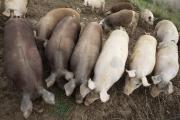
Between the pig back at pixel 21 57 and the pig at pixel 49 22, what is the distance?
0.22 m

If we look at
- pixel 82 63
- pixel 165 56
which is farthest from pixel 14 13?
pixel 165 56

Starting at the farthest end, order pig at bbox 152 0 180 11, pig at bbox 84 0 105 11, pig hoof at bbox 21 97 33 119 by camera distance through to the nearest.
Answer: pig at bbox 152 0 180 11 < pig at bbox 84 0 105 11 < pig hoof at bbox 21 97 33 119

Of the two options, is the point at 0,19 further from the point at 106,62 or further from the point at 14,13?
the point at 106,62

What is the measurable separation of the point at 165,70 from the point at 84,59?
44.2 inches

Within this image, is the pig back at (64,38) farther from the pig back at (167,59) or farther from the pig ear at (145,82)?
the pig back at (167,59)

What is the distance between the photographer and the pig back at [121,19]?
21.6ft

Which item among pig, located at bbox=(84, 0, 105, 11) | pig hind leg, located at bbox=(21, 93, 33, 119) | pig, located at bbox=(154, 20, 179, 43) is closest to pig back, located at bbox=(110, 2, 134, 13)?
pig, located at bbox=(84, 0, 105, 11)

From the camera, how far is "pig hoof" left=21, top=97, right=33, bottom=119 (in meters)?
4.64

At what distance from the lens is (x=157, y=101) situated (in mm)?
5648

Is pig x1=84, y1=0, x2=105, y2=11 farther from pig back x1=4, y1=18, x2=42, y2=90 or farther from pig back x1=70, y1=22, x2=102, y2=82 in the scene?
pig back x1=4, y1=18, x2=42, y2=90

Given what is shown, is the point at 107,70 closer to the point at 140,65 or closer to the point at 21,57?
the point at 140,65

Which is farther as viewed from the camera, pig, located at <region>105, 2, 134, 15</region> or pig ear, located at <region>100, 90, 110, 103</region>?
pig, located at <region>105, 2, 134, 15</region>

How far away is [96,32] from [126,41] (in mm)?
421

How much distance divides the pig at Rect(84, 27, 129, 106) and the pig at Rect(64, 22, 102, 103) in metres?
0.08
